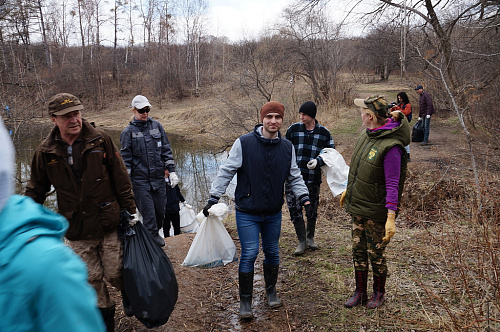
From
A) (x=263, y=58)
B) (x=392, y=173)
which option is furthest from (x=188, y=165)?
(x=392, y=173)

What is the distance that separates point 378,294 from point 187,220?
436cm

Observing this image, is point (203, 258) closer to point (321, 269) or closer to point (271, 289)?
point (271, 289)

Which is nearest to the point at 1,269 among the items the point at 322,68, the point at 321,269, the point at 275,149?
the point at 275,149

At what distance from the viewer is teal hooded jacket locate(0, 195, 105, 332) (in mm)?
894

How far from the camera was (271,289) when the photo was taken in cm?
361

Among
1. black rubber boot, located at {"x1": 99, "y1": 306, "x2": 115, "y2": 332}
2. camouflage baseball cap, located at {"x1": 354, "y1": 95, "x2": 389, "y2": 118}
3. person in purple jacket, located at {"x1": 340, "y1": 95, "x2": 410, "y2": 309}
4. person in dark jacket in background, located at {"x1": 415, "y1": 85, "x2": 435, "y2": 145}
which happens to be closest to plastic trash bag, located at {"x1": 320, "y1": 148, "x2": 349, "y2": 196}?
person in purple jacket, located at {"x1": 340, "y1": 95, "x2": 410, "y2": 309}

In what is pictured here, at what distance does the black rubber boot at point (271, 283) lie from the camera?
3572 mm

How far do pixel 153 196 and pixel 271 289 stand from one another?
201 centimetres

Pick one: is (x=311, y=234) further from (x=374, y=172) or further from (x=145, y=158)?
(x=145, y=158)

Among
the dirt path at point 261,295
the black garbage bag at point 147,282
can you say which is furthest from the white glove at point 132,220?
the dirt path at point 261,295

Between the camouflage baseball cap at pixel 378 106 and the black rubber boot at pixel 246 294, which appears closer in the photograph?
the camouflage baseball cap at pixel 378 106

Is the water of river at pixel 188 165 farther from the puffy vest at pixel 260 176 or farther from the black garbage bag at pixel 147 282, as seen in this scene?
the puffy vest at pixel 260 176

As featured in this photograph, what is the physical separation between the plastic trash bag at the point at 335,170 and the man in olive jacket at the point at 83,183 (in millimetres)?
2542

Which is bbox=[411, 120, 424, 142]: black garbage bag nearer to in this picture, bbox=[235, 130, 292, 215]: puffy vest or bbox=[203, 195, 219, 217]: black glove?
bbox=[235, 130, 292, 215]: puffy vest
